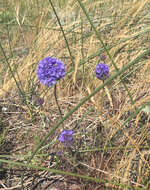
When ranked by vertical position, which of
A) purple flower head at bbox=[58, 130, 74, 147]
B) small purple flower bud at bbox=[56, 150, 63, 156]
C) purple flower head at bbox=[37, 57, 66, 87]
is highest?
purple flower head at bbox=[37, 57, 66, 87]

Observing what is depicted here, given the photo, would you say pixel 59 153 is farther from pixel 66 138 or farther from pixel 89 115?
pixel 89 115

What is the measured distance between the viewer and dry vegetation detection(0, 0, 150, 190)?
973mm

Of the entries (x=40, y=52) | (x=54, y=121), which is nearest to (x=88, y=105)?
(x=54, y=121)

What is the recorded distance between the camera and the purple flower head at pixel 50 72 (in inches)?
36.6

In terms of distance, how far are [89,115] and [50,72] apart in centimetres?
48

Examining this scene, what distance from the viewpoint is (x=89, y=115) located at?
1.32 m

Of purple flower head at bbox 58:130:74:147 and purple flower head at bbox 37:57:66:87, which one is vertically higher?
purple flower head at bbox 37:57:66:87

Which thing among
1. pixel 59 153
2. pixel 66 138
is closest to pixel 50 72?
pixel 66 138

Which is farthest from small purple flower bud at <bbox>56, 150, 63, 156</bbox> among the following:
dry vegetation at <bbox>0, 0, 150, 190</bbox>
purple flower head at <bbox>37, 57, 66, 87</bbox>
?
purple flower head at <bbox>37, 57, 66, 87</bbox>

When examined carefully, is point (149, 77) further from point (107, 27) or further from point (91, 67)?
point (107, 27)

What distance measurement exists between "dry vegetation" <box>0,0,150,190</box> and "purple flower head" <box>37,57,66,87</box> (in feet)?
0.62

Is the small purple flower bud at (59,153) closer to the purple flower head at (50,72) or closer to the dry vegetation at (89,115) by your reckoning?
the dry vegetation at (89,115)

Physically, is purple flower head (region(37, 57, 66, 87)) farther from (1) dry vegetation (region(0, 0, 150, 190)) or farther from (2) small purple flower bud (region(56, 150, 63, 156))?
(2) small purple flower bud (region(56, 150, 63, 156))

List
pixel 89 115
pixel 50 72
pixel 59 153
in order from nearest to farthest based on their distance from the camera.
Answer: pixel 50 72 → pixel 59 153 → pixel 89 115
